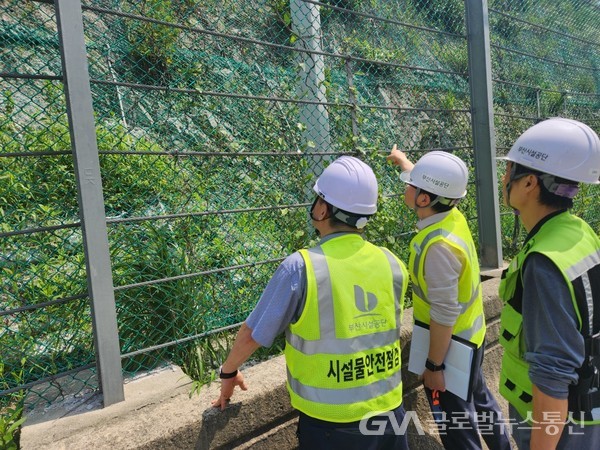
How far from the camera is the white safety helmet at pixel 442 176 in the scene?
2406mm

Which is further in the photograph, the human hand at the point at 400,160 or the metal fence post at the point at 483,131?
the metal fence post at the point at 483,131

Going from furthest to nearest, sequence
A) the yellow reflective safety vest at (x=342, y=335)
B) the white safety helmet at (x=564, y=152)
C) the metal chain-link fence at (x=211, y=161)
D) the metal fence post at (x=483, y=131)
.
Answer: the metal fence post at (x=483, y=131) → the metal chain-link fence at (x=211, y=161) → the yellow reflective safety vest at (x=342, y=335) → the white safety helmet at (x=564, y=152)

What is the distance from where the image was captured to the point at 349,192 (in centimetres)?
188

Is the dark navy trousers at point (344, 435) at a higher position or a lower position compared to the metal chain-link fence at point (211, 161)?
lower

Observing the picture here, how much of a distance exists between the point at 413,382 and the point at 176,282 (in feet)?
5.19

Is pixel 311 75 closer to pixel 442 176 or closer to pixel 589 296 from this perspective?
pixel 442 176

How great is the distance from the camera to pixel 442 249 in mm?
2248

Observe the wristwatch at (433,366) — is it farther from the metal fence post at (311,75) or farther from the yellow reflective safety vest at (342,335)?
the metal fence post at (311,75)

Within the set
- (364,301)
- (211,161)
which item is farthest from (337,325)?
(211,161)

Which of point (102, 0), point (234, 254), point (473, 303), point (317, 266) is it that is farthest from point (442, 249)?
point (102, 0)

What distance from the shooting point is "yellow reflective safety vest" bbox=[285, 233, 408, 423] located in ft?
5.80

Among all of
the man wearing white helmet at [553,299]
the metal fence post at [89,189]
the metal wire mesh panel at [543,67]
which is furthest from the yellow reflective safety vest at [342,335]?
the metal wire mesh panel at [543,67]

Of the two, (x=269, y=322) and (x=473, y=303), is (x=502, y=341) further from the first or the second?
(x=269, y=322)

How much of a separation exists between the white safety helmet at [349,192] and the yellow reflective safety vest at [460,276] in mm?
548
